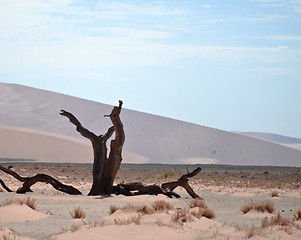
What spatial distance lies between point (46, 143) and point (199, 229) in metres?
85.9

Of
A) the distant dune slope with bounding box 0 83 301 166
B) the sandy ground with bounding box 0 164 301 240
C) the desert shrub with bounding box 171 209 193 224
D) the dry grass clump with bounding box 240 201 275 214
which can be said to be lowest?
the sandy ground with bounding box 0 164 301 240

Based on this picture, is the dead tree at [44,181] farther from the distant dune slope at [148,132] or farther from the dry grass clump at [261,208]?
the distant dune slope at [148,132]

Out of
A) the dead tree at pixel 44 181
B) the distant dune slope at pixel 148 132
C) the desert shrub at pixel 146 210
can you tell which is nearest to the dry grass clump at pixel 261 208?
the desert shrub at pixel 146 210

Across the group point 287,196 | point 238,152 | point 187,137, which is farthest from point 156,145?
point 287,196

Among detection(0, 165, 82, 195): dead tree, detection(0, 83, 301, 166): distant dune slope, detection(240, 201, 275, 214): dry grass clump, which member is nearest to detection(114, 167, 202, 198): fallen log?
detection(0, 165, 82, 195): dead tree

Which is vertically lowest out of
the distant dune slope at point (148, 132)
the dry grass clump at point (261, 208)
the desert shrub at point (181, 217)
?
the desert shrub at point (181, 217)

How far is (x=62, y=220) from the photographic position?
14.7 metres

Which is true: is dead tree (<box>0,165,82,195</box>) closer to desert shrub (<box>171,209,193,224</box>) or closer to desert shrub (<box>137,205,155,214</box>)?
desert shrub (<box>137,205,155,214</box>)

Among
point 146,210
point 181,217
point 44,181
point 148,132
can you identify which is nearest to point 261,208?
point 146,210

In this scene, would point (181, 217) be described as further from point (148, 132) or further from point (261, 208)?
point (148, 132)

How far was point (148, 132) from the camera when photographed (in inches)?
5079

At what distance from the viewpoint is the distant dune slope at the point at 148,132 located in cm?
11706

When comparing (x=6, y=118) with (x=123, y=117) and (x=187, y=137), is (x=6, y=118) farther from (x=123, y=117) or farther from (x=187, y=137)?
(x=187, y=137)

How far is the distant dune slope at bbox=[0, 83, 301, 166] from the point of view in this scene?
117062 mm
